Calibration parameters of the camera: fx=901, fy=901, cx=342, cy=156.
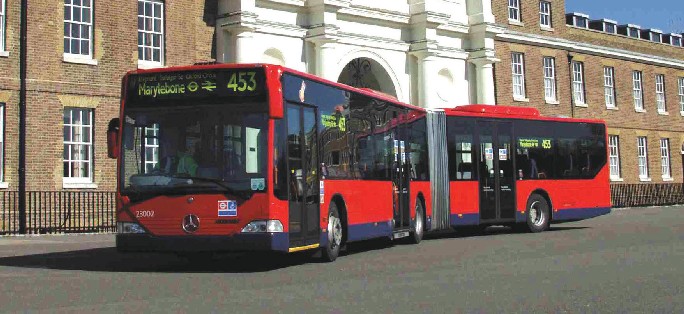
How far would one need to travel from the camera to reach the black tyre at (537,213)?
23.3 m

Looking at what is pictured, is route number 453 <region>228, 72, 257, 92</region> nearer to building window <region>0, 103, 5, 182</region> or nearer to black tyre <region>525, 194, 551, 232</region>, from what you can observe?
building window <region>0, 103, 5, 182</region>

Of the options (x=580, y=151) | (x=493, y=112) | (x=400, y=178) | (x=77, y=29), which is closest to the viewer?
(x=400, y=178)

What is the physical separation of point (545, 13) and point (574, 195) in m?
17.0

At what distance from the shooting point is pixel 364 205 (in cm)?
1602

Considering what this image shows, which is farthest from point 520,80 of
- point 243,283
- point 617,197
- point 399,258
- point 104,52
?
point 243,283

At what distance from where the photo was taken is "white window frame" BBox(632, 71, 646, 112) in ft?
143

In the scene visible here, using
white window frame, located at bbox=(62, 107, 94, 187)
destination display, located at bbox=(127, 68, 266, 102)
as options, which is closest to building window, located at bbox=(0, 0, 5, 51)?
white window frame, located at bbox=(62, 107, 94, 187)

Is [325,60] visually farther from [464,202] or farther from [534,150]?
[464,202]

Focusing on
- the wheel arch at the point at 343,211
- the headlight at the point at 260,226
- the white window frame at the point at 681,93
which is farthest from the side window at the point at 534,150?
the white window frame at the point at 681,93

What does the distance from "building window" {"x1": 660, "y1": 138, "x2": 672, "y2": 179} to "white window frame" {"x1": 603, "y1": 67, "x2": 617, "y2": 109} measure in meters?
4.60

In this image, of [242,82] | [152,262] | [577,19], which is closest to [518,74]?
[577,19]

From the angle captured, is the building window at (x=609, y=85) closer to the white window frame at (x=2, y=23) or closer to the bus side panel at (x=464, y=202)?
the bus side panel at (x=464, y=202)

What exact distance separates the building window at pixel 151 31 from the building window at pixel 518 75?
55.4 ft

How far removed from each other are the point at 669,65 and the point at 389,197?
33.0m
